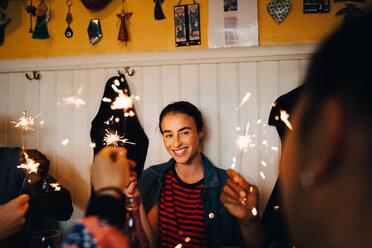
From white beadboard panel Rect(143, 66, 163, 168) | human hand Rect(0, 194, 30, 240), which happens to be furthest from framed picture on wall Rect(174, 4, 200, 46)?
human hand Rect(0, 194, 30, 240)

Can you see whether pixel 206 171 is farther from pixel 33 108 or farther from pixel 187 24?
pixel 33 108

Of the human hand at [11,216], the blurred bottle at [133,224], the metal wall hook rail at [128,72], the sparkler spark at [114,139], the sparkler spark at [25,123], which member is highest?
the metal wall hook rail at [128,72]

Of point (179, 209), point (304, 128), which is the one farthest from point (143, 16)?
point (304, 128)

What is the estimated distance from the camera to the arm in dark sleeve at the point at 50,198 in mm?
1658

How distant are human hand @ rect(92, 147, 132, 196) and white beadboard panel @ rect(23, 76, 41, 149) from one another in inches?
65.3

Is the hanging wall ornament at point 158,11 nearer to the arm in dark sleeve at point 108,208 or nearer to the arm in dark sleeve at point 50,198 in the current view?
the arm in dark sleeve at point 50,198

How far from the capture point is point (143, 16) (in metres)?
1.96

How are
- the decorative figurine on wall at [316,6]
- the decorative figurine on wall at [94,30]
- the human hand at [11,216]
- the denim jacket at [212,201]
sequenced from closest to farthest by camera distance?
the human hand at [11,216], the denim jacket at [212,201], the decorative figurine on wall at [316,6], the decorative figurine on wall at [94,30]

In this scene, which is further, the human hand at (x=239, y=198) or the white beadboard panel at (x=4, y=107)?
the white beadboard panel at (x=4, y=107)

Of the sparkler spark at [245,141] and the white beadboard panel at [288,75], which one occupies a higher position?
the white beadboard panel at [288,75]

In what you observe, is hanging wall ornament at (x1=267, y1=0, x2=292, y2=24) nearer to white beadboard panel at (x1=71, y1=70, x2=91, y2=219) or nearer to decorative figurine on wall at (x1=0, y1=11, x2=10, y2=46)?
white beadboard panel at (x1=71, y1=70, x2=91, y2=219)

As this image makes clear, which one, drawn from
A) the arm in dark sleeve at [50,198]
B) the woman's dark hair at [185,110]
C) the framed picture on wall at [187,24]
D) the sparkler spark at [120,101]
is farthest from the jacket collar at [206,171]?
the framed picture on wall at [187,24]

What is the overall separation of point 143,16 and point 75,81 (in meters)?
0.70

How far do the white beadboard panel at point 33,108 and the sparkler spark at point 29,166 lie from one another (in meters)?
0.38
